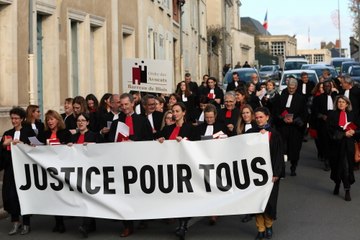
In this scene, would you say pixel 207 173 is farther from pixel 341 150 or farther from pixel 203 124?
pixel 341 150

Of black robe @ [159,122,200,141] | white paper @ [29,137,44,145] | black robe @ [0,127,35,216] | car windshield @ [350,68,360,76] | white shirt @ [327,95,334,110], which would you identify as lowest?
black robe @ [0,127,35,216]

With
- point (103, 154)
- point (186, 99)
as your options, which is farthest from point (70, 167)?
point (186, 99)

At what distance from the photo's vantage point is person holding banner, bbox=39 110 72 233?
426 inches

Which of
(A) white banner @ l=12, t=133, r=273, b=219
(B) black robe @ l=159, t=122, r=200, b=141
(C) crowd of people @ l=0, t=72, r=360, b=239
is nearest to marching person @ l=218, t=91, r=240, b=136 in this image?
(C) crowd of people @ l=0, t=72, r=360, b=239

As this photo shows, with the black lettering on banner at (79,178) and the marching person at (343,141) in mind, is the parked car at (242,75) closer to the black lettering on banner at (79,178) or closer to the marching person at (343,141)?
the marching person at (343,141)

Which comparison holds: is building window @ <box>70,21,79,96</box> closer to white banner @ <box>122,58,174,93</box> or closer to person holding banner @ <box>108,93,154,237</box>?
white banner @ <box>122,58,174,93</box>

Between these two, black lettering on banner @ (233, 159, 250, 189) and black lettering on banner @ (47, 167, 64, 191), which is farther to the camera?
black lettering on banner @ (47, 167, 64, 191)

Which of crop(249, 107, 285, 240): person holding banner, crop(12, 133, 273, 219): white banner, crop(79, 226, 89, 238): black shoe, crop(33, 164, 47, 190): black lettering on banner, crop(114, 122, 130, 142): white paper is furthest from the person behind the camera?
crop(114, 122, 130, 142): white paper

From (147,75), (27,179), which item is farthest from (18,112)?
(147,75)

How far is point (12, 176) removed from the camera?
1080 cm

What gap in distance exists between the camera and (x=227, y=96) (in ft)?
44.3

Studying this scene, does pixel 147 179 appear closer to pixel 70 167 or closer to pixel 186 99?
pixel 70 167

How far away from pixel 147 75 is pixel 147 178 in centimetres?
892

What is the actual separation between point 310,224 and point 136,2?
67.8 ft
